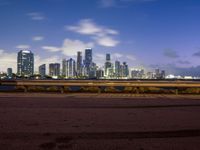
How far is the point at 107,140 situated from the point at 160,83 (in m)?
21.8

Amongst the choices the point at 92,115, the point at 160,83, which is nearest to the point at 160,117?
the point at 92,115

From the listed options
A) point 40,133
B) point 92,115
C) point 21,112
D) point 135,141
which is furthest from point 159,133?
point 21,112

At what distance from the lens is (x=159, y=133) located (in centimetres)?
1038

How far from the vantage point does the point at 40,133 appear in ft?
33.6

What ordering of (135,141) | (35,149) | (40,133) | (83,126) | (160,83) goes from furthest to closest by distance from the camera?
1. (160,83)
2. (83,126)
3. (40,133)
4. (135,141)
5. (35,149)

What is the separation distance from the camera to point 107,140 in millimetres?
9312

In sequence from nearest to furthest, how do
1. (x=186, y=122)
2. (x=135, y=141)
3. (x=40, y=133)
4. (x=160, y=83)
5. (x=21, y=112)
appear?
(x=135, y=141) → (x=40, y=133) → (x=186, y=122) → (x=21, y=112) → (x=160, y=83)

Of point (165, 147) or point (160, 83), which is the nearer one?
point (165, 147)

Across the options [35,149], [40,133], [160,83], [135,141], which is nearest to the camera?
[35,149]

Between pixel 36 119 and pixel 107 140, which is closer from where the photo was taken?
pixel 107 140

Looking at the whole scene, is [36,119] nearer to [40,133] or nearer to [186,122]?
[40,133]

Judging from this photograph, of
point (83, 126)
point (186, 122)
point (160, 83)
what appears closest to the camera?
point (83, 126)

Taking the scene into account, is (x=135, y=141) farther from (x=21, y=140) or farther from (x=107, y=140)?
(x=21, y=140)

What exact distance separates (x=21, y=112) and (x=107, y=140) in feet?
22.4
